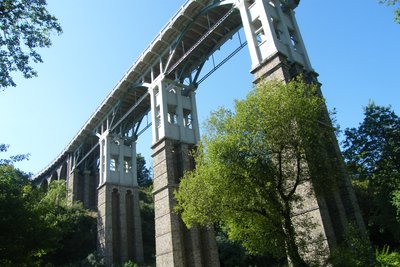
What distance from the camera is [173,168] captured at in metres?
22.1

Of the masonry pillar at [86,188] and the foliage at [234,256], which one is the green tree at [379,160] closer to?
the foliage at [234,256]

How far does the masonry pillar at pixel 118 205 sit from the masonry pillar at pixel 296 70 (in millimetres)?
16936

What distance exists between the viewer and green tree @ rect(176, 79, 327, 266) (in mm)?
12086

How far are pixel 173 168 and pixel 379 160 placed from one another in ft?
41.1

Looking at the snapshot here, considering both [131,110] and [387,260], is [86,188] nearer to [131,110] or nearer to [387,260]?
[131,110]

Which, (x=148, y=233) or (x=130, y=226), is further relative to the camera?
(x=148, y=233)

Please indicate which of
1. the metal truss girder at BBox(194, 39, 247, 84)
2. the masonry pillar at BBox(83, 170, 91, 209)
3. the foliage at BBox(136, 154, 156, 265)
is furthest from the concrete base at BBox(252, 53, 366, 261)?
the masonry pillar at BBox(83, 170, 91, 209)

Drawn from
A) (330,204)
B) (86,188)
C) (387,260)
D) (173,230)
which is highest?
(86,188)

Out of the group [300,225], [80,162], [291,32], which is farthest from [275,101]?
[80,162]

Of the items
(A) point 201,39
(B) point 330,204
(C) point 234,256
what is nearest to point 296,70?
(B) point 330,204

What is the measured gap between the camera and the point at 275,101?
12.3 metres

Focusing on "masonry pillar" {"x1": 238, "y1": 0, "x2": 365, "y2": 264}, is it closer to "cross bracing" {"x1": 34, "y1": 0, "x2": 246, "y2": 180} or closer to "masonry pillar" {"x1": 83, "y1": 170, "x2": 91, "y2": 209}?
"cross bracing" {"x1": 34, "y1": 0, "x2": 246, "y2": 180}

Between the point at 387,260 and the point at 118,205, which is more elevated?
the point at 118,205

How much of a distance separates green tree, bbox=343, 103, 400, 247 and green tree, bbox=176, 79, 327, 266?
11.3 metres
